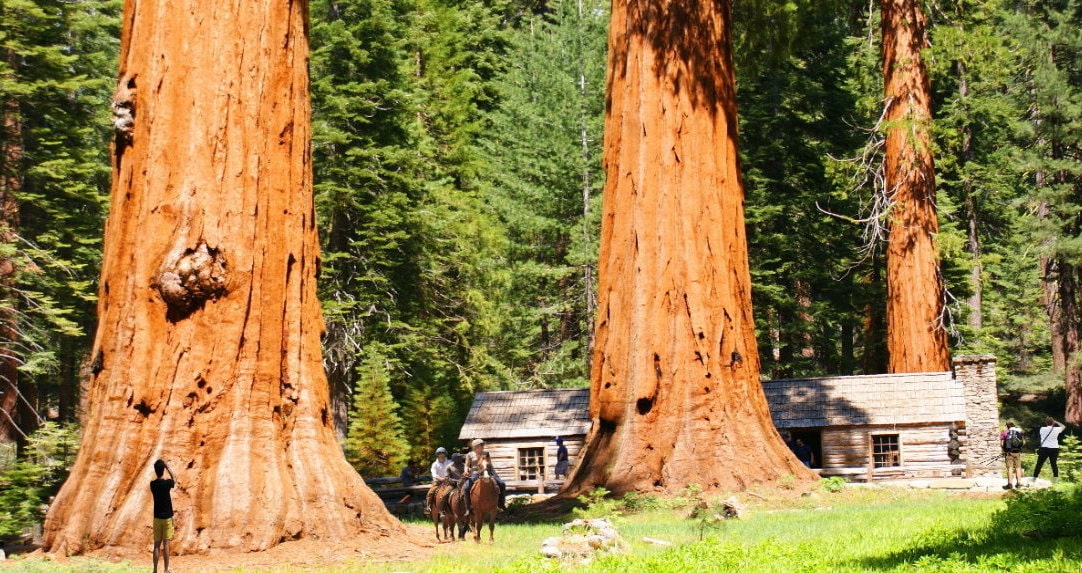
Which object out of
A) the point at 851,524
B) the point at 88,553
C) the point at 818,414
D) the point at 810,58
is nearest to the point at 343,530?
the point at 88,553

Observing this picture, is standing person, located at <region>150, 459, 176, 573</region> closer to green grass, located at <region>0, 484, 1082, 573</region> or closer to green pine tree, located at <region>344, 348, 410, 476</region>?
green grass, located at <region>0, 484, 1082, 573</region>

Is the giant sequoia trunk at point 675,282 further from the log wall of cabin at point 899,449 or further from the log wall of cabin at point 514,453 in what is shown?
the log wall of cabin at point 514,453

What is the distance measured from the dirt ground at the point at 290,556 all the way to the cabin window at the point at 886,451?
53.7 ft

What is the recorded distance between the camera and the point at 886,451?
85.6 ft

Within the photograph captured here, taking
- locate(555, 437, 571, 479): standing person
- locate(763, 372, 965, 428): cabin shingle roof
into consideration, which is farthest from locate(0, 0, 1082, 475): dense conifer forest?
locate(555, 437, 571, 479): standing person

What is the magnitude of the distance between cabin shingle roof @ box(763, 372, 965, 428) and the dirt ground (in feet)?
52.1

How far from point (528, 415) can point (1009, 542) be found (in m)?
19.0

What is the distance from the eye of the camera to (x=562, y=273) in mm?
39750

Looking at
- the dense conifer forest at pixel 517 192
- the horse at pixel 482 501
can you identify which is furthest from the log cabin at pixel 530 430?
the horse at pixel 482 501

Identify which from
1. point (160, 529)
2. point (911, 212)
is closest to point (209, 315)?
point (160, 529)

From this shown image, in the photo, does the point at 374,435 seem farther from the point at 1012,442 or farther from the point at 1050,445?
the point at 1050,445

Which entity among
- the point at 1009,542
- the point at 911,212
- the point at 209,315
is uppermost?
the point at 911,212

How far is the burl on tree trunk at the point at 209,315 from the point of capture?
11.4 meters

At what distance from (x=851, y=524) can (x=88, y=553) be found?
8.32 meters
